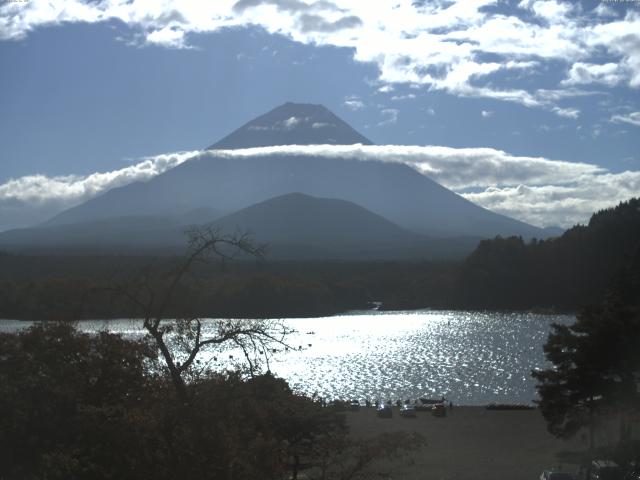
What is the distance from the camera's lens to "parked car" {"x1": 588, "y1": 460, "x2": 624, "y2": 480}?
1310 centimetres

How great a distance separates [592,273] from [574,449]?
5156 cm

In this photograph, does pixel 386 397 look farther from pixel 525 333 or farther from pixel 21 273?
pixel 21 273

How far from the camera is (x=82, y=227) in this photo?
167 metres

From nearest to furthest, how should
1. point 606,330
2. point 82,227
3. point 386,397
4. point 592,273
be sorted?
point 606,330, point 386,397, point 592,273, point 82,227

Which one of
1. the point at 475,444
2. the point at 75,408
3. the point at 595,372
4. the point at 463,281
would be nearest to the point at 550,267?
the point at 463,281

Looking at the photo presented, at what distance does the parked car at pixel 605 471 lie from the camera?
43.0 feet

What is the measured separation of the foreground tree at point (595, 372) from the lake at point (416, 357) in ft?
25.0

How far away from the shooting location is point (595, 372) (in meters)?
14.8

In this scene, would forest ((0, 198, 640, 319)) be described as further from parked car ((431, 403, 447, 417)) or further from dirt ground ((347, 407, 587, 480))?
dirt ground ((347, 407, 587, 480))

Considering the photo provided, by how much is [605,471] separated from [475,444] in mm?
7379

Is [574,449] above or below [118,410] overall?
below

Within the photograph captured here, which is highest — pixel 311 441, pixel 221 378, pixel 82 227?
pixel 82 227

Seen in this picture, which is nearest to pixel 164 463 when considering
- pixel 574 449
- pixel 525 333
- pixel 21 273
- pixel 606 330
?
pixel 606 330

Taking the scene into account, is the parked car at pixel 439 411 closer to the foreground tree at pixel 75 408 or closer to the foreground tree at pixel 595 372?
the foreground tree at pixel 595 372
